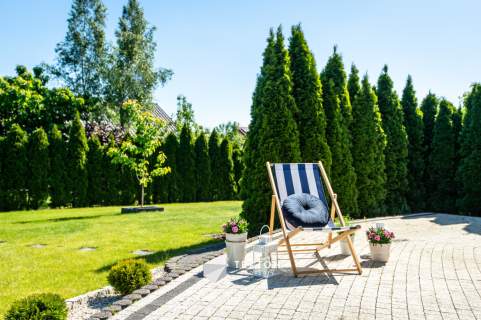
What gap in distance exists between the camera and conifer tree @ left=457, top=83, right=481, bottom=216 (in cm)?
1094

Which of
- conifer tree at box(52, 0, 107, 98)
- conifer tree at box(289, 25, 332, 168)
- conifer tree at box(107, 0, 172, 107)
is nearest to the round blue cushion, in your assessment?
conifer tree at box(289, 25, 332, 168)

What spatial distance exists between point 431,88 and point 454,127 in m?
1.46

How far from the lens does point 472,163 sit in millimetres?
10977

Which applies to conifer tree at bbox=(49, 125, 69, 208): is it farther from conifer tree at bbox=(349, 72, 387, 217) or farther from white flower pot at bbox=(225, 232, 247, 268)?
white flower pot at bbox=(225, 232, 247, 268)

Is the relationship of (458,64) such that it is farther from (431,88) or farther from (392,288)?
(392,288)

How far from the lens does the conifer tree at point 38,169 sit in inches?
541

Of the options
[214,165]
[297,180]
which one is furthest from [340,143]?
[214,165]

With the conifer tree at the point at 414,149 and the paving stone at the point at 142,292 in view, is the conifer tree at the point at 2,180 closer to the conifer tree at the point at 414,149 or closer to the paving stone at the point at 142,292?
the paving stone at the point at 142,292

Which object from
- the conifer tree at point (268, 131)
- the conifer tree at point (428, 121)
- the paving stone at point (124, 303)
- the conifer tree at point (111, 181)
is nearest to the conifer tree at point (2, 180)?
the conifer tree at point (111, 181)

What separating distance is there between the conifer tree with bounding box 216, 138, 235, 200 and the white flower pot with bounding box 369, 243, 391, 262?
13216mm

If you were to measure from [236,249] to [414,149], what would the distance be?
29.5ft

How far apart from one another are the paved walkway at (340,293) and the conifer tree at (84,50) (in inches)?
818

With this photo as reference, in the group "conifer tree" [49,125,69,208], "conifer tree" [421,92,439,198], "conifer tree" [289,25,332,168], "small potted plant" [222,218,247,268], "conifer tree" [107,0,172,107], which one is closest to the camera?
"small potted plant" [222,218,247,268]

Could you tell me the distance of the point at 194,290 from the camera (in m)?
3.89
